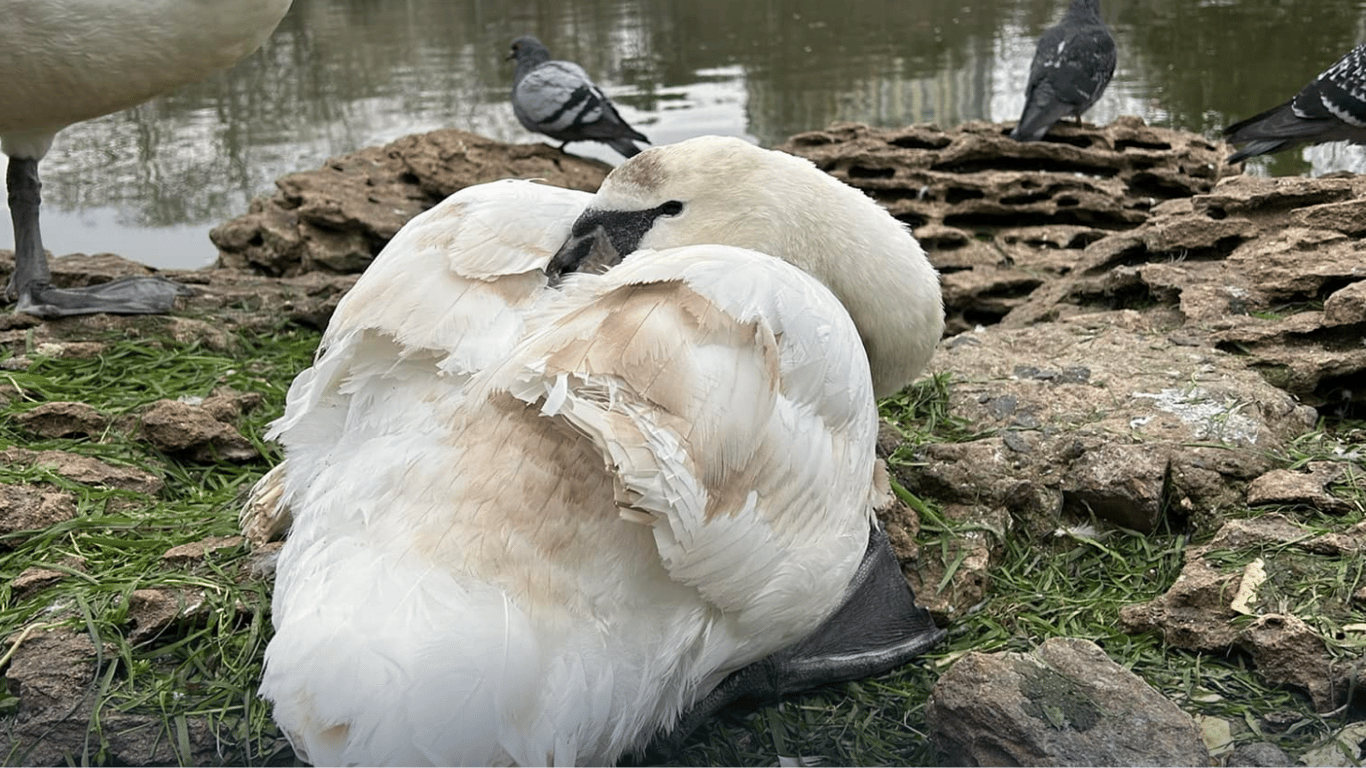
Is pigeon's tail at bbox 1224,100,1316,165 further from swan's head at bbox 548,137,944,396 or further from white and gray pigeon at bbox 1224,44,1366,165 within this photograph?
swan's head at bbox 548,137,944,396

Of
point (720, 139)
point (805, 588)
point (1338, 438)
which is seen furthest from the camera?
point (1338, 438)

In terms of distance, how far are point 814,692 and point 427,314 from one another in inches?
37.4

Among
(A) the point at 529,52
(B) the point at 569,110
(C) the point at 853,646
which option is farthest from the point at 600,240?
(A) the point at 529,52

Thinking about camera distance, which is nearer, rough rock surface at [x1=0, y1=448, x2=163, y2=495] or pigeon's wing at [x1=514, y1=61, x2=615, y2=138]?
rough rock surface at [x1=0, y1=448, x2=163, y2=495]

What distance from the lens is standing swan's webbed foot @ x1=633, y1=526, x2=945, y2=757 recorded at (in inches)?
86.4

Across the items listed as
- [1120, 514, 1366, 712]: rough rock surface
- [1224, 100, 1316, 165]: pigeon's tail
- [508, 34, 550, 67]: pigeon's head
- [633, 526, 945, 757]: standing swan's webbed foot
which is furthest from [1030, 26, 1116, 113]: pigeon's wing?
[633, 526, 945, 757]: standing swan's webbed foot

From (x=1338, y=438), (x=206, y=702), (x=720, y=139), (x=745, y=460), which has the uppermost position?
(x=720, y=139)

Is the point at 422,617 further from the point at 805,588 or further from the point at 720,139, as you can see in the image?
the point at 720,139

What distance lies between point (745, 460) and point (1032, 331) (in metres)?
1.84

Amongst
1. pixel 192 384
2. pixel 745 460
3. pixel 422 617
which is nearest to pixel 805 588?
pixel 745 460

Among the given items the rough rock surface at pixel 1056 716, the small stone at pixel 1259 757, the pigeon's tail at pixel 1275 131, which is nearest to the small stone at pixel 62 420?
the rough rock surface at pixel 1056 716

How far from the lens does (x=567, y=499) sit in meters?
1.85

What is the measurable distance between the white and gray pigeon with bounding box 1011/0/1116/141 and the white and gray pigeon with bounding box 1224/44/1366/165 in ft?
2.87

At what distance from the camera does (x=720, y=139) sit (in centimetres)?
258
